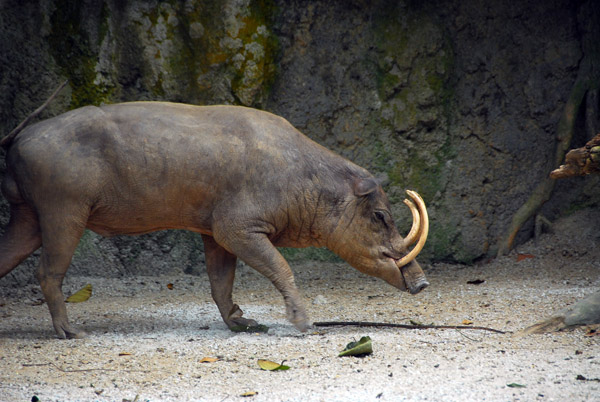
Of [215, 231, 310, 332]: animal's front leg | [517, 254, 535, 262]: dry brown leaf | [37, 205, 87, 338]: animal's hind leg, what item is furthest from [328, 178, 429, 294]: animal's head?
[517, 254, 535, 262]: dry brown leaf

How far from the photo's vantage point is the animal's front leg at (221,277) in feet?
19.1

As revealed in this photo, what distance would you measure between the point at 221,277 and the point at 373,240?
1.30 meters

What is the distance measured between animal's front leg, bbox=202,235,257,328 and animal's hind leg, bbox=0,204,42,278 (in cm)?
137

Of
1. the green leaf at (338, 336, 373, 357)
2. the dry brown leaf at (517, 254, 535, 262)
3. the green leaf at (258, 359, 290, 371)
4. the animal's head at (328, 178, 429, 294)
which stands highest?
the animal's head at (328, 178, 429, 294)

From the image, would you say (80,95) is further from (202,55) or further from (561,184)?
(561,184)

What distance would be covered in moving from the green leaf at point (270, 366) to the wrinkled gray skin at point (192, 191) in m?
0.98

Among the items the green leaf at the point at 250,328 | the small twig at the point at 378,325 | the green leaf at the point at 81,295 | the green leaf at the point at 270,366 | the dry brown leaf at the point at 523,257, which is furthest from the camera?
the dry brown leaf at the point at 523,257

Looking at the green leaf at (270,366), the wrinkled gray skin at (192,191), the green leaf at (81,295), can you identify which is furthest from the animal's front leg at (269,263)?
the green leaf at (81,295)

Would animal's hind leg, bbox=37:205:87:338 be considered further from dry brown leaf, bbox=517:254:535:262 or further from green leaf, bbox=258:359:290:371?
dry brown leaf, bbox=517:254:535:262

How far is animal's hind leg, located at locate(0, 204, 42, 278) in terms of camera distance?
5383mm

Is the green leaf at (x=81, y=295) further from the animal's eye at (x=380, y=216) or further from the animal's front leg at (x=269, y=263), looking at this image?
the animal's eye at (x=380, y=216)

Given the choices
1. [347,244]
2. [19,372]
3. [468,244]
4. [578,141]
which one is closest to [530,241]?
[468,244]

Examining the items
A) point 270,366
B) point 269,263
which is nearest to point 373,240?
point 269,263

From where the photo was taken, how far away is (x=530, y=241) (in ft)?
26.4
